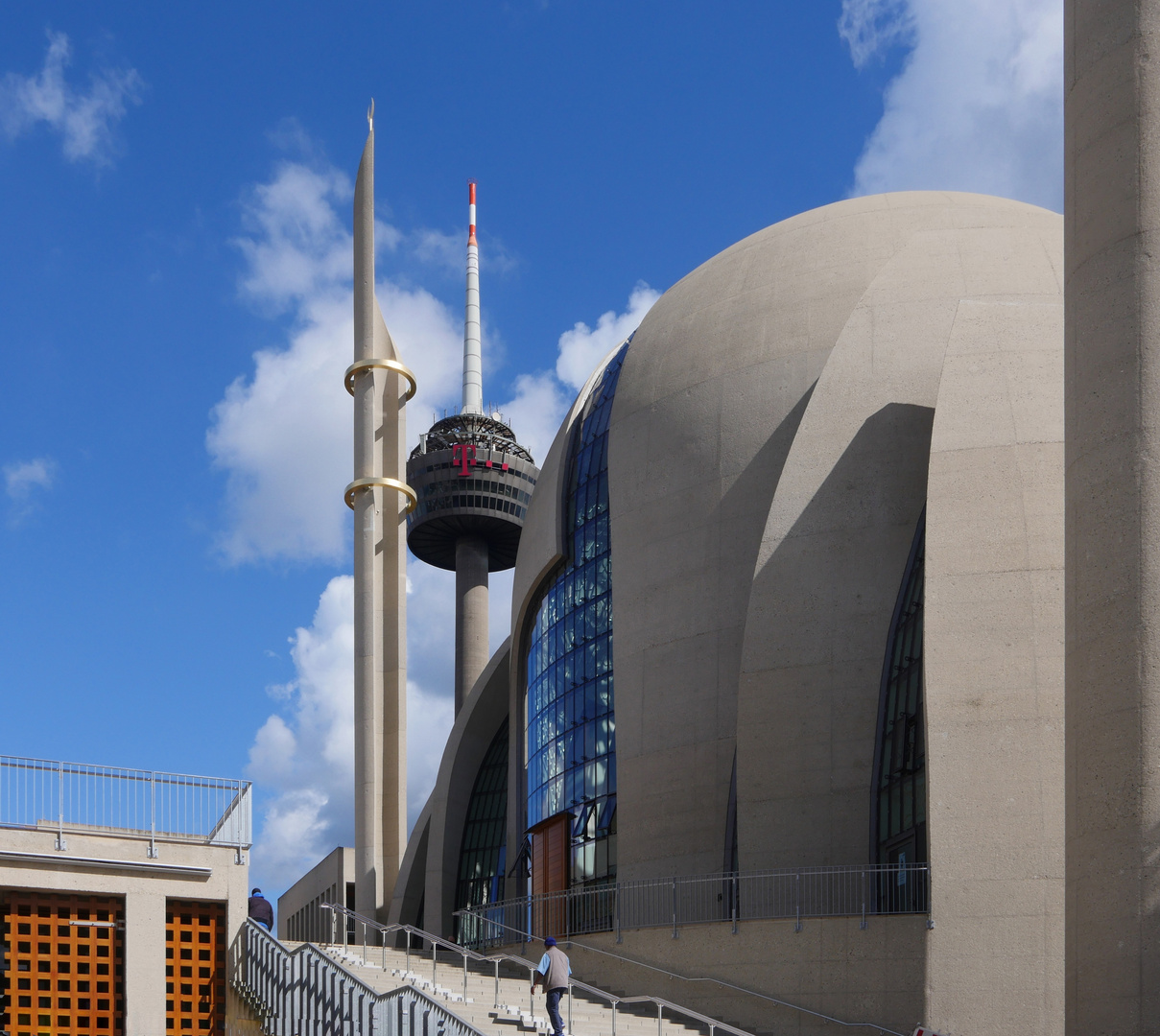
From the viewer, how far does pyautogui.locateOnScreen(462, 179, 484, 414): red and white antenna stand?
80.9 meters

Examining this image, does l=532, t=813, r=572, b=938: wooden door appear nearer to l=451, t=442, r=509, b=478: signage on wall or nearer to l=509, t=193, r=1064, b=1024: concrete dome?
l=509, t=193, r=1064, b=1024: concrete dome

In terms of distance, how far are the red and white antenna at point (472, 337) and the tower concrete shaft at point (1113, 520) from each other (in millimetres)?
66026

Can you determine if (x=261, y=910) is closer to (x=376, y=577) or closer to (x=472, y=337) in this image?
(x=376, y=577)

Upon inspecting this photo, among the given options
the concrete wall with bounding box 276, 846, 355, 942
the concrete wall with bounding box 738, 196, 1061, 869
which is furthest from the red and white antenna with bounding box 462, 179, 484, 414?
the concrete wall with bounding box 738, 196, 1061, 869

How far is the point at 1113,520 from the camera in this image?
1373 centimetres

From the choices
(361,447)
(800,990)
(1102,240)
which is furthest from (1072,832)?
(361,447)

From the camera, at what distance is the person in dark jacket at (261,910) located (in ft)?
74.3

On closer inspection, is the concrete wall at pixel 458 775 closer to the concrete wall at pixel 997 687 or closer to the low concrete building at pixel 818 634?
the low concrete building at pixel 818 634

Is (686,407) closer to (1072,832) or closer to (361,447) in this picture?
(361,447)

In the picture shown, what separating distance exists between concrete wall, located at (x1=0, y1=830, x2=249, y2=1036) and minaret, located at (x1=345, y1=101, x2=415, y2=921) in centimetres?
1692

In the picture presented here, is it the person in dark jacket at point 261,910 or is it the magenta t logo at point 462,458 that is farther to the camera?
the magenta t logo at point 462,458

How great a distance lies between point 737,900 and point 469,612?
4791 centimetres

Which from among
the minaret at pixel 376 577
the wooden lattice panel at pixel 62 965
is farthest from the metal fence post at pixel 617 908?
the minaret at pixel 376 577

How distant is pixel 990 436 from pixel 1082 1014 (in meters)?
12.7
